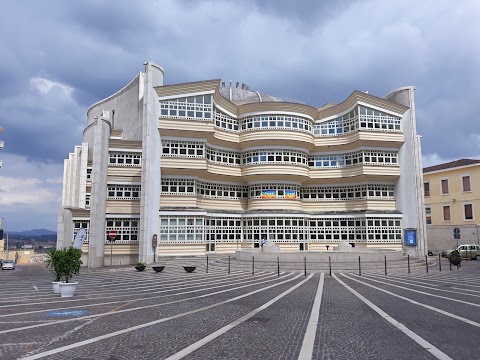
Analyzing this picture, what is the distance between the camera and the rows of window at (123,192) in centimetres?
3725

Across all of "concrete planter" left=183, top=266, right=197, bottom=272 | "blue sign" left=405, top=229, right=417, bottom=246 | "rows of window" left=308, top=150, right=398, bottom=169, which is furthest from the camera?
"rows of window" left=308, top=150, right=398, bottom=169

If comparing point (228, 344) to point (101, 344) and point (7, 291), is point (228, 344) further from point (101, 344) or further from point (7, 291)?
point (7, 291)

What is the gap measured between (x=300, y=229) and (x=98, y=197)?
2052 cm

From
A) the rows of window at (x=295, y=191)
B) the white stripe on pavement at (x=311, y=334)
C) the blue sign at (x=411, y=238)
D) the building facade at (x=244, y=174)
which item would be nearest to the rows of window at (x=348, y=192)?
the rows of window at (x=295, y=191)

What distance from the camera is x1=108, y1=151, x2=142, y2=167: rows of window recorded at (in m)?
37.8

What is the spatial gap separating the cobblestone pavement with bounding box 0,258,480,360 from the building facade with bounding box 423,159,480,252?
30805 mm

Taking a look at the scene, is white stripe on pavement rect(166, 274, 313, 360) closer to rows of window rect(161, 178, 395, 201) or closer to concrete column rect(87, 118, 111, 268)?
concrete column rect(87, 118, 111, 268)

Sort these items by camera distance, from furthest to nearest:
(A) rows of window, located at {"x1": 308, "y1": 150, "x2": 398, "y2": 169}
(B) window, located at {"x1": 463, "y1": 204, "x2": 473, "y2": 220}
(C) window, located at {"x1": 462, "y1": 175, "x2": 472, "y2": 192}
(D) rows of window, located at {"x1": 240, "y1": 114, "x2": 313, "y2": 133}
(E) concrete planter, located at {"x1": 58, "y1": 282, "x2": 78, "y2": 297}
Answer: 1. (C) window, located at {"x1": 462, "y1": 175, "x2": 472, "y2": 192}
2. (B) window, located at {"x1": 463, "y1": 204, "x2": 473, "y2": 220}
3. (A) rows of window, located at {"x1": 308, "y1": 150, "x2": 398, "y2": 169}
4. (D) rows of window, located at {"x1": 240, "y1": 114, "x2": 313, "y2": 133}
5. (E) concrete planter, located at {"x1": 58, "y1": 282, "x2": 78, "y2": 297}

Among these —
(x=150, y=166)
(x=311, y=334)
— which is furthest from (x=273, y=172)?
(x=311, y=334)

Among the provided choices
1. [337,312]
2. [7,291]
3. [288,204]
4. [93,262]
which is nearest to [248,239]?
[288,204]

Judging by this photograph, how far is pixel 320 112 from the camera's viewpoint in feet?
142

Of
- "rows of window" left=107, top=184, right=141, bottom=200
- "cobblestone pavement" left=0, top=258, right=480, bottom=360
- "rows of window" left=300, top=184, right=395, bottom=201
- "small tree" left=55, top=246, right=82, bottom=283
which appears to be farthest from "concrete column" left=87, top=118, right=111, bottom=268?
"rows of window" left=300, top=184, right=395, bottom=201

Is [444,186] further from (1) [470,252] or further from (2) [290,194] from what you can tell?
(2) [290,194]

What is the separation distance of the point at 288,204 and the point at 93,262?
19885 millimetres
